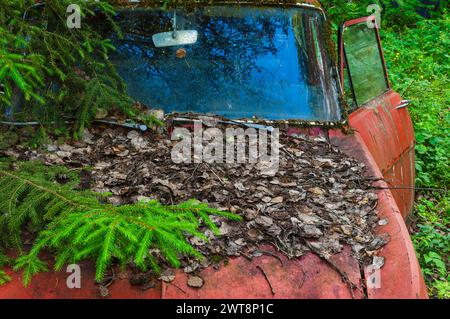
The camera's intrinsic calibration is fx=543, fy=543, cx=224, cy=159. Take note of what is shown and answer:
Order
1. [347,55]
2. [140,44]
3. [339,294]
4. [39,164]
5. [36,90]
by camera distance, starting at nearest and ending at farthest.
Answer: [339,294] < [39,164] < [36,90] < [140,44] < [347,55]

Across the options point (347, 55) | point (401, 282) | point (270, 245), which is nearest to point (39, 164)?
point (270, 245)

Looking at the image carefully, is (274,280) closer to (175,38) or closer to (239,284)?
(239,284)

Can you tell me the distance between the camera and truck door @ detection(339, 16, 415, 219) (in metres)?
4.36

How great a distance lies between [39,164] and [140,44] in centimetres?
139

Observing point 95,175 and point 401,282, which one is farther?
point 95,175

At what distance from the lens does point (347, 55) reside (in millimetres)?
5012

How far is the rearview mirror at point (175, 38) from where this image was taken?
4.06m

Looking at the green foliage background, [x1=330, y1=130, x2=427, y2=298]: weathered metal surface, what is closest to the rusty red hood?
[x1=330, y1=130, x2=427, y2=298]: weathered metal surface

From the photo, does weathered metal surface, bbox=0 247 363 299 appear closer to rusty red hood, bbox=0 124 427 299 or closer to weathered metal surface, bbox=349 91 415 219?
rusty red hood, bbox=0 124 427 299

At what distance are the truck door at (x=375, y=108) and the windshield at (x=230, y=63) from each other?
39 cm

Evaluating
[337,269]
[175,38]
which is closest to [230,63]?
[175,38]

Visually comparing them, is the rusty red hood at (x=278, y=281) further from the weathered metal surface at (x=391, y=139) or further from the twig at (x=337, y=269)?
the weathered metal surface at (x=391, y=139)

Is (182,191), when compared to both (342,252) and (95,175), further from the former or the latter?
(342,252)

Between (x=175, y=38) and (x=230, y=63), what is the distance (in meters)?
0.46
